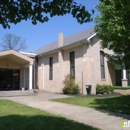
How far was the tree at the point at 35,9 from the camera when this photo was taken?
14.0ft

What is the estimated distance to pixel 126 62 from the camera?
31.4 feet

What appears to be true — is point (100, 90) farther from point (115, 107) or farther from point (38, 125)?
point (38, 125)

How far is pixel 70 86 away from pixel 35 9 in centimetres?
1525

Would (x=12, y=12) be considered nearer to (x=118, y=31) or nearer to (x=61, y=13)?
(x=61, y=13)

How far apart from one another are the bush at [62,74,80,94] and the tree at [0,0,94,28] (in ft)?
48.4

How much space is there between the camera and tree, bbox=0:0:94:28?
14.0 ft

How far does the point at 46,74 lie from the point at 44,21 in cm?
2006

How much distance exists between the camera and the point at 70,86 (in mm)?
19156

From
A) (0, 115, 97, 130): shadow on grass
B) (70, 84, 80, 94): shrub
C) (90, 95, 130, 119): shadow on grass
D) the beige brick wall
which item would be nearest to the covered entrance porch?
the beige brick wall

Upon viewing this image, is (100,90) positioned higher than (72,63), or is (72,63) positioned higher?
(72,63)

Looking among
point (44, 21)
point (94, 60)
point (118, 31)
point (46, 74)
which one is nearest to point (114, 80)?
point (94, 60)

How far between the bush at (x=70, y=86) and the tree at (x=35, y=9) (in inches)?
581

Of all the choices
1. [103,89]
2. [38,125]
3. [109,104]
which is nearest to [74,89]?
[103,89]

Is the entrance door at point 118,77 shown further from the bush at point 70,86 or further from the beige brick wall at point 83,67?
the bush at point 70,86
